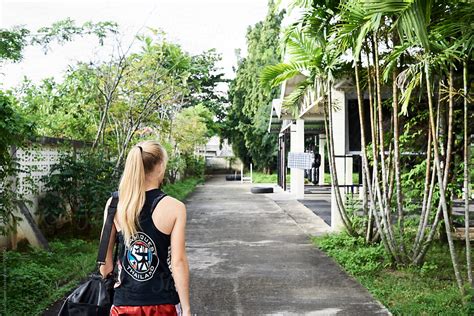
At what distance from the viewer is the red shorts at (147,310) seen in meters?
2.71

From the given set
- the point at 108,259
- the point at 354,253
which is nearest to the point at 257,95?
the point at 354,253

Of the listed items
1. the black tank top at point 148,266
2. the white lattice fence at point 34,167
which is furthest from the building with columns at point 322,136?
the black tank top at point 148,266

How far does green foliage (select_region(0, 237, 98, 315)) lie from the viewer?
16.4ft

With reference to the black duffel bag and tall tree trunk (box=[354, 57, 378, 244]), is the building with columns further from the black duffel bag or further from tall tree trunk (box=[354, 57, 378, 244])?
the black duffel bag

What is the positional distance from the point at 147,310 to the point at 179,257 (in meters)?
0.30

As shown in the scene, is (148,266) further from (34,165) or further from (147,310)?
(34,165)

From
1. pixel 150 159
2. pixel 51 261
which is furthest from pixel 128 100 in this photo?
pixel 150 159

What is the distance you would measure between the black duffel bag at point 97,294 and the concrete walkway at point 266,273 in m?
2.38

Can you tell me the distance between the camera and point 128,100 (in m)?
12.3

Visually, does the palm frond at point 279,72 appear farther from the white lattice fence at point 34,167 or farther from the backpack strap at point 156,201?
the backpack strap at point 156,201

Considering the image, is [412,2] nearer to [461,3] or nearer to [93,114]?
[461,3]

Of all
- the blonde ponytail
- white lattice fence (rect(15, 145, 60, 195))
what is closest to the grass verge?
white lattice fence (rect(15, 145, 60, 195))

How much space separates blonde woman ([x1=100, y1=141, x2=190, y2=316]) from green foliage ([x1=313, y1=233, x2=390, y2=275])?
4338 millimetres

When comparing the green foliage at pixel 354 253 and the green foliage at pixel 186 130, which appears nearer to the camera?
the green foliage at pixel 354 253
